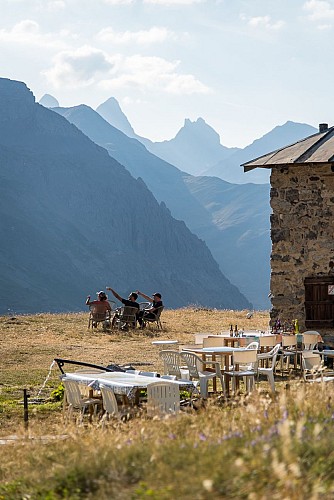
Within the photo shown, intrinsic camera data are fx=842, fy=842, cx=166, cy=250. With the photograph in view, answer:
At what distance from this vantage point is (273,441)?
527 cm

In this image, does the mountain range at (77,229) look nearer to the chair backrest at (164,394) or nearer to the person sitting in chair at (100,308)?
the person sitting in chair at (100,308)

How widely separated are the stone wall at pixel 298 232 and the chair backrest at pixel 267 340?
246 centimetres

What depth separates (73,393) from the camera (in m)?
9.92

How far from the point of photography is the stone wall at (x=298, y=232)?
16.7 metres

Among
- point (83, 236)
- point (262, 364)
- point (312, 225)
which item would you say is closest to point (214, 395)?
point (262, 364)

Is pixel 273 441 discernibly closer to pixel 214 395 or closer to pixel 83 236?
pixel 214 395

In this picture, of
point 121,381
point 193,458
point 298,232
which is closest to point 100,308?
point 298,232

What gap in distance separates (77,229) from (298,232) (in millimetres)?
126369

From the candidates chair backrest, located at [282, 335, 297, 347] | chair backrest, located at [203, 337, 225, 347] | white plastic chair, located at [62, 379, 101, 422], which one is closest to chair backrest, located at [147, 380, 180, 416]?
white plastic chair, located at [62, 379, 101, 422]

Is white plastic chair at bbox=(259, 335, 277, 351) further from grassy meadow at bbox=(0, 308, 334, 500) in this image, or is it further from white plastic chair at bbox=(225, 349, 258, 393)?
grassy meadow at bbox=(0, 308, 334, 500)

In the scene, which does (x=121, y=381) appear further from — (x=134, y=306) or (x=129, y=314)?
(x=134, y=306)

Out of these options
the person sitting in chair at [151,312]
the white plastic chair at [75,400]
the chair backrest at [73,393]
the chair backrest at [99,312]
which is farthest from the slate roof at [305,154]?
the chair backrest at [73,393]

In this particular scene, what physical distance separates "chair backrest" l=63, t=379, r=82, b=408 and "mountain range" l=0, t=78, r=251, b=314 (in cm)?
10714

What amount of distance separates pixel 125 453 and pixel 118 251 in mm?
136526
